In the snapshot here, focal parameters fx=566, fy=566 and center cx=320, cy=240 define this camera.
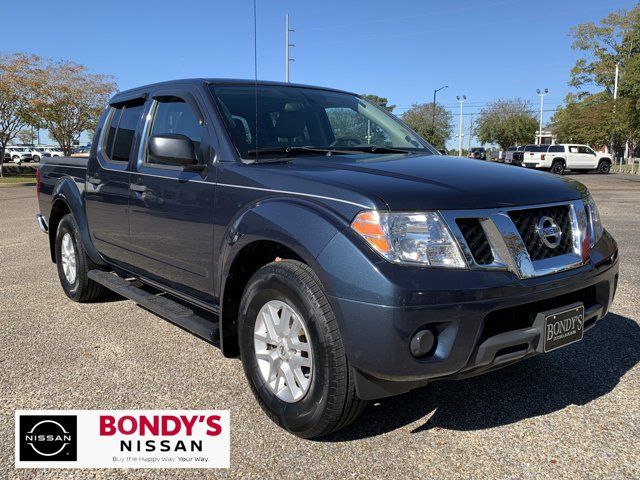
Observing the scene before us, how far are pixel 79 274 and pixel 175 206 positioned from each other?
2.10 meters

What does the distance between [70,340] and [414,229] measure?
3050 millimetres

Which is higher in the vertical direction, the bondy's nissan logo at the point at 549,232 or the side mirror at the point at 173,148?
the side mirror at the point at 173,148

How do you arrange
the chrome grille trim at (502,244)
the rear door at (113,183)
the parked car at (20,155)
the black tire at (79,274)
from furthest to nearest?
the parked car at (20,155) < the black tire at (79,274) < the rear door at (113,183) < the chrome grille trim at (502,244)

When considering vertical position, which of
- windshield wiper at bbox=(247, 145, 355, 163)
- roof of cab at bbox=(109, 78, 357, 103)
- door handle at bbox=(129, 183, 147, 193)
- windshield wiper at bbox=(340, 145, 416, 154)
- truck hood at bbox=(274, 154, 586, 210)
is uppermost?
roof of cab at bbox=(109, 78, 357, 103)

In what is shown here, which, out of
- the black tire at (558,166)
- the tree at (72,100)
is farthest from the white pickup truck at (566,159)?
the tree at (72,100)

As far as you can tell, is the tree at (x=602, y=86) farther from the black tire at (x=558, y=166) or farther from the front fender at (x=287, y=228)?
the front fender at (x=287, y=228)

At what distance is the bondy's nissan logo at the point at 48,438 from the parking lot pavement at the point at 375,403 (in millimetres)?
89

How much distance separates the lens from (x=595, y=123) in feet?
160

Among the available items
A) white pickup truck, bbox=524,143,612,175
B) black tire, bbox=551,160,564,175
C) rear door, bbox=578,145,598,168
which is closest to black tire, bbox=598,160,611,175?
white pickup truck, bbox=524,143,612,175

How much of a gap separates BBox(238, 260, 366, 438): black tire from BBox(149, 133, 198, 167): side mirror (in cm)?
86

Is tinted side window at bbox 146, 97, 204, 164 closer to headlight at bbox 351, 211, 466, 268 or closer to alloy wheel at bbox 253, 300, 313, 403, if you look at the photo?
alloy wheel at bbox 253, 300, 313, 403

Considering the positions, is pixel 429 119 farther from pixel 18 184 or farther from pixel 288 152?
pixel 288 152

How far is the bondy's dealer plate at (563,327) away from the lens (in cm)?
255

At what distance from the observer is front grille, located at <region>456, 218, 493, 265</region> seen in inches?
95.3
